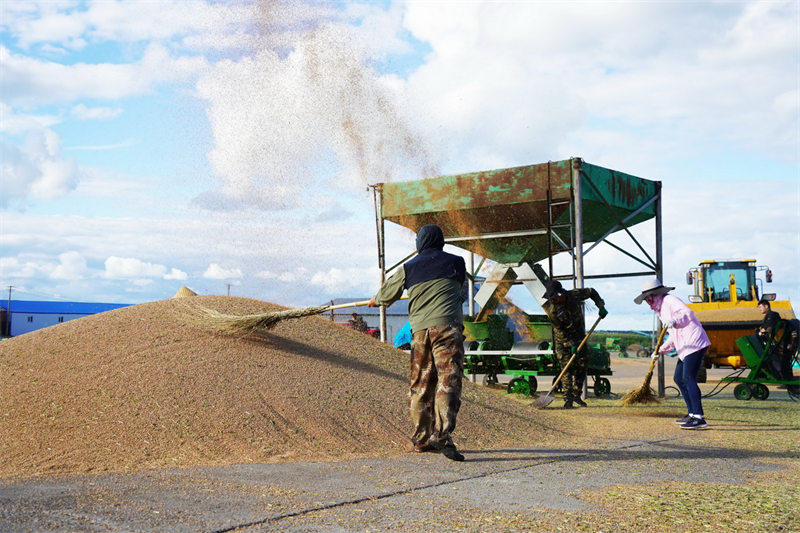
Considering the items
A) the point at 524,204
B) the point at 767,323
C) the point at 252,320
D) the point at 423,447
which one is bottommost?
the point at 423,447

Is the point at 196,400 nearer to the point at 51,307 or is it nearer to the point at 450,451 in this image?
the point at 450,451

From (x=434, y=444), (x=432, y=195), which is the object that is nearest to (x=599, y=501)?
(x=434, y=444)

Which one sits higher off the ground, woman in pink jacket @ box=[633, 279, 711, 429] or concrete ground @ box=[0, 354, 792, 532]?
woman in pink jacket @ box=[633, 279, 711, 429]

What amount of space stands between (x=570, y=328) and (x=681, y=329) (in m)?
3.07

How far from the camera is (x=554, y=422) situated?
889 cm

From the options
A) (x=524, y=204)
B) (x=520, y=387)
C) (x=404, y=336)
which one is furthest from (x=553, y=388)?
(x=404, y=336)

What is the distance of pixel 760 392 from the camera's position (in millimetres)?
13984

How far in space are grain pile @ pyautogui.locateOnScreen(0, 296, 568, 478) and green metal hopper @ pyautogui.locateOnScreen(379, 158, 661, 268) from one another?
4806 mm

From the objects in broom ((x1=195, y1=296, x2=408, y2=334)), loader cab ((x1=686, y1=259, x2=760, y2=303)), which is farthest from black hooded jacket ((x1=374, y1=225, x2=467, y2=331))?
loader cab ((x1=686, y1=259, x2=760, y2=303))

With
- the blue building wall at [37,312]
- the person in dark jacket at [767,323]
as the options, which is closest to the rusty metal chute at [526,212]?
the person in dark jacket at [767,323]

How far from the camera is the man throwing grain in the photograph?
6004mm

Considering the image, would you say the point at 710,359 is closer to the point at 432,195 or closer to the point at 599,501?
the point at 432,195

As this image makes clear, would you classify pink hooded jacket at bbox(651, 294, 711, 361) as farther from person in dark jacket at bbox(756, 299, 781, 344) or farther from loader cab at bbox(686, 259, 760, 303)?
loader cab at bbox(686, 259, 760, 303)

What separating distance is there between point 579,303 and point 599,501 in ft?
24.7
